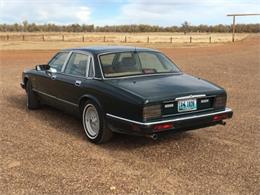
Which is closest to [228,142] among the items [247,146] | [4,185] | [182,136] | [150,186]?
[247,146]

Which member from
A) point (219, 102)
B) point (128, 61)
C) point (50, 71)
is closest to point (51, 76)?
point (50, 71)

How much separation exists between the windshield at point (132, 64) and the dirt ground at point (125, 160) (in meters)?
1.04

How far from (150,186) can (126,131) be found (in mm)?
1165

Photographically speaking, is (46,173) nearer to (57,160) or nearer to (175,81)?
(57,160)

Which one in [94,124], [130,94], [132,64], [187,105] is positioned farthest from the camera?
[132,64]

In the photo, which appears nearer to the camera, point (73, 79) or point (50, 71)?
point (73, 79)

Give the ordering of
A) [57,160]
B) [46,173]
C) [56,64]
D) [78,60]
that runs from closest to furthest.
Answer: [46,173] < [57,160] < [78,60] < [56,64]

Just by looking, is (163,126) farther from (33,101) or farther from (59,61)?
(33,101)

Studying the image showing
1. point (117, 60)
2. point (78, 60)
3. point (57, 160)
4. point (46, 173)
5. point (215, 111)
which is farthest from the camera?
point (78, 60)

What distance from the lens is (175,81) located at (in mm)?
6109

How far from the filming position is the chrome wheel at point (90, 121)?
6272 mm

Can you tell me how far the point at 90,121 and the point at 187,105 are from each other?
5.34 ft

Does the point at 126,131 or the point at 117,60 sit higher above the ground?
the point at 117,60

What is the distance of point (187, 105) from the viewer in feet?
18.5
